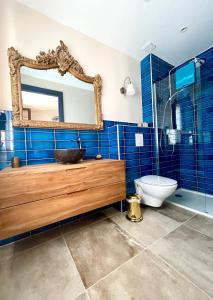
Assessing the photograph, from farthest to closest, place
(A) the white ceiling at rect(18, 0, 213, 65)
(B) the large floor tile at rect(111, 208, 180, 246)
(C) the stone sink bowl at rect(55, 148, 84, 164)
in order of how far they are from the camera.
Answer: (A) the white ceiling at rect(18, 0, 213, 65) < (C) the stone sink bowl at rect(55, 148, 84, 164) < (B) the large floor tile at rect(111, 208, 180, 246)

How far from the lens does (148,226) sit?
4.63 feet

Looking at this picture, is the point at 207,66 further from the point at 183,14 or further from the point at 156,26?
the point at 156,26

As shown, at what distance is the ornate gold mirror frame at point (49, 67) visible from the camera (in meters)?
1.34

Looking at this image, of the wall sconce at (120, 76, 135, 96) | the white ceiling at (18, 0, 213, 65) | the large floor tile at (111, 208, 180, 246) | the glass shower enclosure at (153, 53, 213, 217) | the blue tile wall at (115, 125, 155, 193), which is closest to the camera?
the large floor tile at (111, 208, 180, 246)

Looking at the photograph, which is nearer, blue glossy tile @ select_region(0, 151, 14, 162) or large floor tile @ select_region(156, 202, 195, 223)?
blue glossy tile @ select_region(0, 151, 14, 162)

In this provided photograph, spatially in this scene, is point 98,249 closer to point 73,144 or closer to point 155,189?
point 155,189

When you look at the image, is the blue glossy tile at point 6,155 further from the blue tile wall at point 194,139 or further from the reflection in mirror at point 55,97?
the blue tile wall at point 194,139

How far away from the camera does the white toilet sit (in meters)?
1.55

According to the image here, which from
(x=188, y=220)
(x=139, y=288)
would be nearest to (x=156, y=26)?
(x=188, y=220)

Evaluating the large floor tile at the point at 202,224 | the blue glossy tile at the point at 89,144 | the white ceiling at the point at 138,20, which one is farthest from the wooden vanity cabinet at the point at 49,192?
the white ceiling at the point at 138,20

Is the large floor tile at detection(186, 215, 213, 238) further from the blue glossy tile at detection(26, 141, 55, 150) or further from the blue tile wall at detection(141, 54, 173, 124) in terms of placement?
the blue glossy tile at detection(26, 141, 55, 150)

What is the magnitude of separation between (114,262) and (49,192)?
75cm

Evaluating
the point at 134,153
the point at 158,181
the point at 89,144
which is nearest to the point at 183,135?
the point at 134,153

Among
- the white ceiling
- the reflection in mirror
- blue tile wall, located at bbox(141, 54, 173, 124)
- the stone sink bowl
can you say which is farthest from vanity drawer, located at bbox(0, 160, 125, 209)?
the white ceiling
